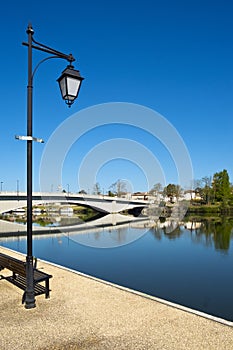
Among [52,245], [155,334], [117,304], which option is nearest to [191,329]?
[155,334]

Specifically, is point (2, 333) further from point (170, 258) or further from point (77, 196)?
point (77, 196)

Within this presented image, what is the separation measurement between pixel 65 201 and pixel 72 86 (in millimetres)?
35011

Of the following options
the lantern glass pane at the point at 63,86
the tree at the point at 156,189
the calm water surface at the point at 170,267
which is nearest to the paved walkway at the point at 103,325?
the calm water surface at the point at 170,267

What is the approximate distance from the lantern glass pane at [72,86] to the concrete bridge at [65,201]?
102ft

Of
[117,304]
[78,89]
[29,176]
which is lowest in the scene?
[117,304]

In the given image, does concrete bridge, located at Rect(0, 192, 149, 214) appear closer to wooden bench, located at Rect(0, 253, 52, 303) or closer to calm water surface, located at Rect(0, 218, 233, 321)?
calm water surface, located at Rect(0, 218, 233, 321)

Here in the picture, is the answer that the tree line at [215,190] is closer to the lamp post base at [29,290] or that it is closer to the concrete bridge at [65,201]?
the concrete bridge at [65,201]

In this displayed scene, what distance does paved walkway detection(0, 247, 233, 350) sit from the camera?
419 cm

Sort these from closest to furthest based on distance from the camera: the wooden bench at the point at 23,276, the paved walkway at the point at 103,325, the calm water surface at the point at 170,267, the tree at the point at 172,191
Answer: the paved walkway at the point at 103,325 < the wooden bench at the point at 23,276 < the calm water surface at the point at 170,267 < the tree at the point at 172,191

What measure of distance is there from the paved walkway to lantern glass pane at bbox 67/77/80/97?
4129 millimetres

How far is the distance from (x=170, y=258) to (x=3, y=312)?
11388 millimetres

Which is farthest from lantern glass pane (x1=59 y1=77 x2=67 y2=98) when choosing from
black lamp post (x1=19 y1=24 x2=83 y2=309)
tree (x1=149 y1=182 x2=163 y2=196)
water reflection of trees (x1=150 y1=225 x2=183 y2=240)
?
tree (x1=149 y1=182 x2=163 y2=196)

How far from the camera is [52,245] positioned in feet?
69.1

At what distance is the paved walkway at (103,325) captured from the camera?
4.19m
